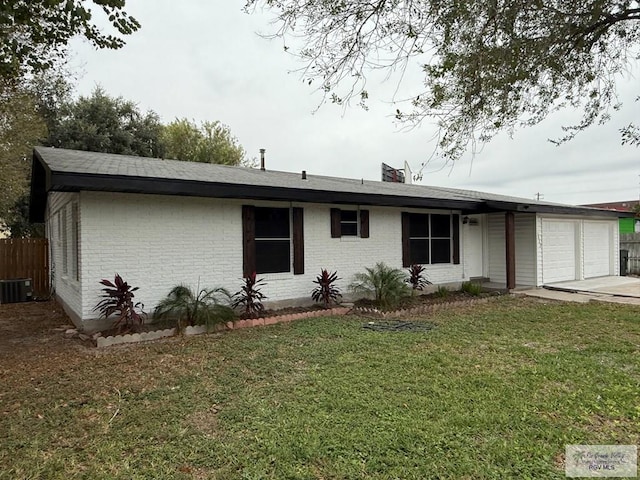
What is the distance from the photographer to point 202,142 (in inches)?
1066

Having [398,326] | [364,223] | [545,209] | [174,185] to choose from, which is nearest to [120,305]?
[174,185]

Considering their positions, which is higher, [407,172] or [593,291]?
[407,172]

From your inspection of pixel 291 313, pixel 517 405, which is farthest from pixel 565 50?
pixel 291 313

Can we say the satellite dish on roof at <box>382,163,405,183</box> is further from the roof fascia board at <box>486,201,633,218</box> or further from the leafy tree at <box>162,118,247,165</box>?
the leafy tree at <box>162,118,247,165</box>

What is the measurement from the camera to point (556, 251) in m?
12.3

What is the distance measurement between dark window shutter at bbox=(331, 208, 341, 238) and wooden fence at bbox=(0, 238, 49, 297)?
9.12m

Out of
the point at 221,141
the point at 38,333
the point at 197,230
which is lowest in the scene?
the point at 38,333

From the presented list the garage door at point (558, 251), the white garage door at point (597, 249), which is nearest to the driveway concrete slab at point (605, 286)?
the garage door at point (558, 251)

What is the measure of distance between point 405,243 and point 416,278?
0.95 m

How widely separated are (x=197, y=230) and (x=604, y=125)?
7.15 metres

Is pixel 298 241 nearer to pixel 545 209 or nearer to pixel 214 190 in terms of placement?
pixel 214 190

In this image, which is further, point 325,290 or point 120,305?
point 325,290

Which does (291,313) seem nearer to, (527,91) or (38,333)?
(38,333)

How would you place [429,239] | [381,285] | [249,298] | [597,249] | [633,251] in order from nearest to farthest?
[249,298]
[381,285]
[429,239]
[597,249]
[633,251]
